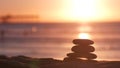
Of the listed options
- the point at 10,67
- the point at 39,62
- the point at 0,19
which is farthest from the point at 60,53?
the point at 0,19

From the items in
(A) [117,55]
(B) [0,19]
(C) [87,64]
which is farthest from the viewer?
(B) [0,19]

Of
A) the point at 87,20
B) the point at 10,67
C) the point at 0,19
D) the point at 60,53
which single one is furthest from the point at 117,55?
the point at 87,20

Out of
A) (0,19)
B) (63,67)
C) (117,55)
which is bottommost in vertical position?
(63,67)

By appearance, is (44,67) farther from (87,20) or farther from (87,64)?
(87,20)

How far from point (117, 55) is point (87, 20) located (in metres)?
50.0

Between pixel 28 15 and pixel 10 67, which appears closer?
pixel 10 67

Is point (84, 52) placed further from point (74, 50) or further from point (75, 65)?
point (75, 65)

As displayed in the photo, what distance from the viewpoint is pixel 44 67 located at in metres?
12.9

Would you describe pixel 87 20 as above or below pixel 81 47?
above

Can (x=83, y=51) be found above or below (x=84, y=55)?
above

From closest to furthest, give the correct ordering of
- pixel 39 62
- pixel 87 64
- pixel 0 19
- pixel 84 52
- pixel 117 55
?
pixel 87 64
pixel 39 62
pixel 84 52
pixel 117 55
pixel 0 19

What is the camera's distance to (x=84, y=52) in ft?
52.7

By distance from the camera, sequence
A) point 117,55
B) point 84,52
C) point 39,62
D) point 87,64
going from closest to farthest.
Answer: point 87,64 < point 39,62 < point 84,52 < point 117,55

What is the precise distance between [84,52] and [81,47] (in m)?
0.19
